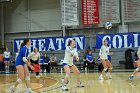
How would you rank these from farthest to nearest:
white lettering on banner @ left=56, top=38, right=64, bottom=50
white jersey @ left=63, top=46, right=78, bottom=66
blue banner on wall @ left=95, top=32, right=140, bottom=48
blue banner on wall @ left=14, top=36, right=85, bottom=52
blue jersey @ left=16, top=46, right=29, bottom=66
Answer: white lettering on banner @ left=56, top=38, right=64, bottom=50, blue banner on wall @ left=14, top=36, right=85, bottom=52, blue banner on wall @ left=95, top=32, right=140, bottom=48, white jersey @ left=63, top=46, right=78, bottom=66, blue jersey @ left=16, top=46, right=29, bottom=66

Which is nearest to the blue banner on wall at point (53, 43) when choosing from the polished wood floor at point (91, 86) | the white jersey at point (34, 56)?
the white jersey at point (34, 56)

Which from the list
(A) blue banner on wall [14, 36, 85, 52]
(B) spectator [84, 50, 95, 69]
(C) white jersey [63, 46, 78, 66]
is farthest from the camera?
(A) blue banner on wall [14, 36, 85, 52]

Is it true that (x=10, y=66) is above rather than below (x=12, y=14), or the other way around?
below

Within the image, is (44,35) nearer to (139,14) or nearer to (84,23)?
(84,23)

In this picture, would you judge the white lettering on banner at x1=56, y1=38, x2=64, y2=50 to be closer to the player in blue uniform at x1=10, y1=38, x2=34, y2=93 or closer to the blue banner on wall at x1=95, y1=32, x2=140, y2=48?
the blue banner on wall at x1=95, y1=32, x2=140, y2=48

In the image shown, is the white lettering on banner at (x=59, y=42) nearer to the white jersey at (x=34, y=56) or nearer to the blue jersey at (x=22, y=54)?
the white jersey at (x=34, y=56)

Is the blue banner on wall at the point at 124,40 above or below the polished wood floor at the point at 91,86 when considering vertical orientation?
above

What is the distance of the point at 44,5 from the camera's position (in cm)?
2892

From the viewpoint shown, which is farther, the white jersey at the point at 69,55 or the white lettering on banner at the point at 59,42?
the white lettering on banner at the point at 59,42

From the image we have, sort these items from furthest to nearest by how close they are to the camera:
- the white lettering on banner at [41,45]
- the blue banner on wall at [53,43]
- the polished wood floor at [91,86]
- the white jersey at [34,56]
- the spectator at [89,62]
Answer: the white lettering on banner at [41,45], the blue banner on wall at [53,43], the spectator at [89,62], the white jersey at [34,56], the polished wood floor at [91,86]

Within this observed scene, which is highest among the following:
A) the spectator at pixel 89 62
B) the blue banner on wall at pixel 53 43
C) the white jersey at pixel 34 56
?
the blue banner on wall at pixel 53 43

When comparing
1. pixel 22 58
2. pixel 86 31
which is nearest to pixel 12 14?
pixel 86 31

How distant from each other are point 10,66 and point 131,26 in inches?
434

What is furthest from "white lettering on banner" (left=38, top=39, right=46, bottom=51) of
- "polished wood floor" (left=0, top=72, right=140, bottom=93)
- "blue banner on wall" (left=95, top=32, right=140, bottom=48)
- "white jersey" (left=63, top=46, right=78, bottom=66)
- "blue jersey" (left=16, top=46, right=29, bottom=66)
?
"blue jersey" (left=16, top=46, right=29, bottom=66)
